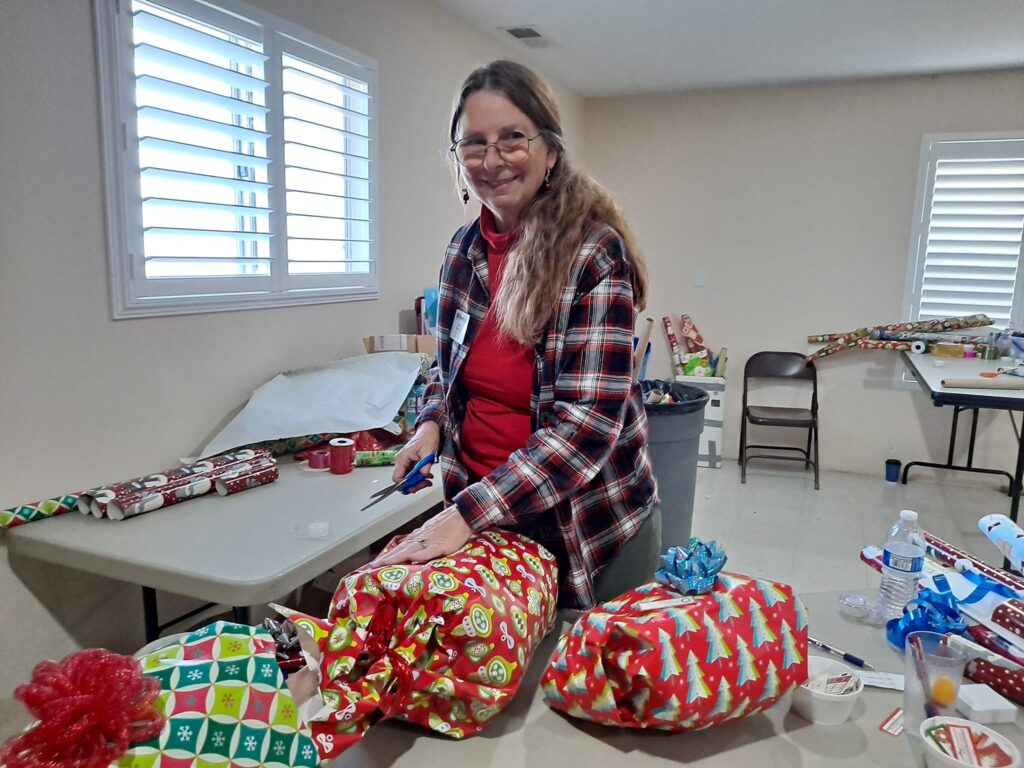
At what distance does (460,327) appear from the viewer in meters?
1.19

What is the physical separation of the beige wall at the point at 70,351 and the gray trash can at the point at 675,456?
1334 millimetres

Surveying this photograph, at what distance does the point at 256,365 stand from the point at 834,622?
5.94 ft

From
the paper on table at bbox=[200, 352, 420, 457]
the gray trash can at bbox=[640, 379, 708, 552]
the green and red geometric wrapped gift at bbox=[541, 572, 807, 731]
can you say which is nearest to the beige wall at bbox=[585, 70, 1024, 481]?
the gray trash can at bbox=[640, 379, 708, 552]

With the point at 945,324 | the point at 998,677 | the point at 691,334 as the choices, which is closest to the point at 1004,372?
the point at 945,324

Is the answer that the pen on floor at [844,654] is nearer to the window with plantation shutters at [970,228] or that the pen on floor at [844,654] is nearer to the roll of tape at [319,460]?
the roll of tape at [319,460]

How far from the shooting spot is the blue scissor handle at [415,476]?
49.1 inches

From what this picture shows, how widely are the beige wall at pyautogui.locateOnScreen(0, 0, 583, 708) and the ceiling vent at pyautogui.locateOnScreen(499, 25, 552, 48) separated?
1357mm

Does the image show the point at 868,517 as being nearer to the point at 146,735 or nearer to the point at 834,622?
the point at 834,622

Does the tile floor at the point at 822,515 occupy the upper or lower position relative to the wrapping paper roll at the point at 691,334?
lower

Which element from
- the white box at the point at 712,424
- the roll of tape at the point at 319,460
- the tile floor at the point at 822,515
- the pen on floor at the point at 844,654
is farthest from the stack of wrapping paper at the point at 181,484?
the white box at the point at 712,424

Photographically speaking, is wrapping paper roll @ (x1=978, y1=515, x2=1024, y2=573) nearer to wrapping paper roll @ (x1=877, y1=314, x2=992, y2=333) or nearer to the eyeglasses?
the eyeglasses

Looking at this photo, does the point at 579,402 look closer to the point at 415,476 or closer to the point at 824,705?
the point at 415,476

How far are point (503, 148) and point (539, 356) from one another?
12.2 inches

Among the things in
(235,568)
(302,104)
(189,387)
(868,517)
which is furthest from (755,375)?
(235,568)
